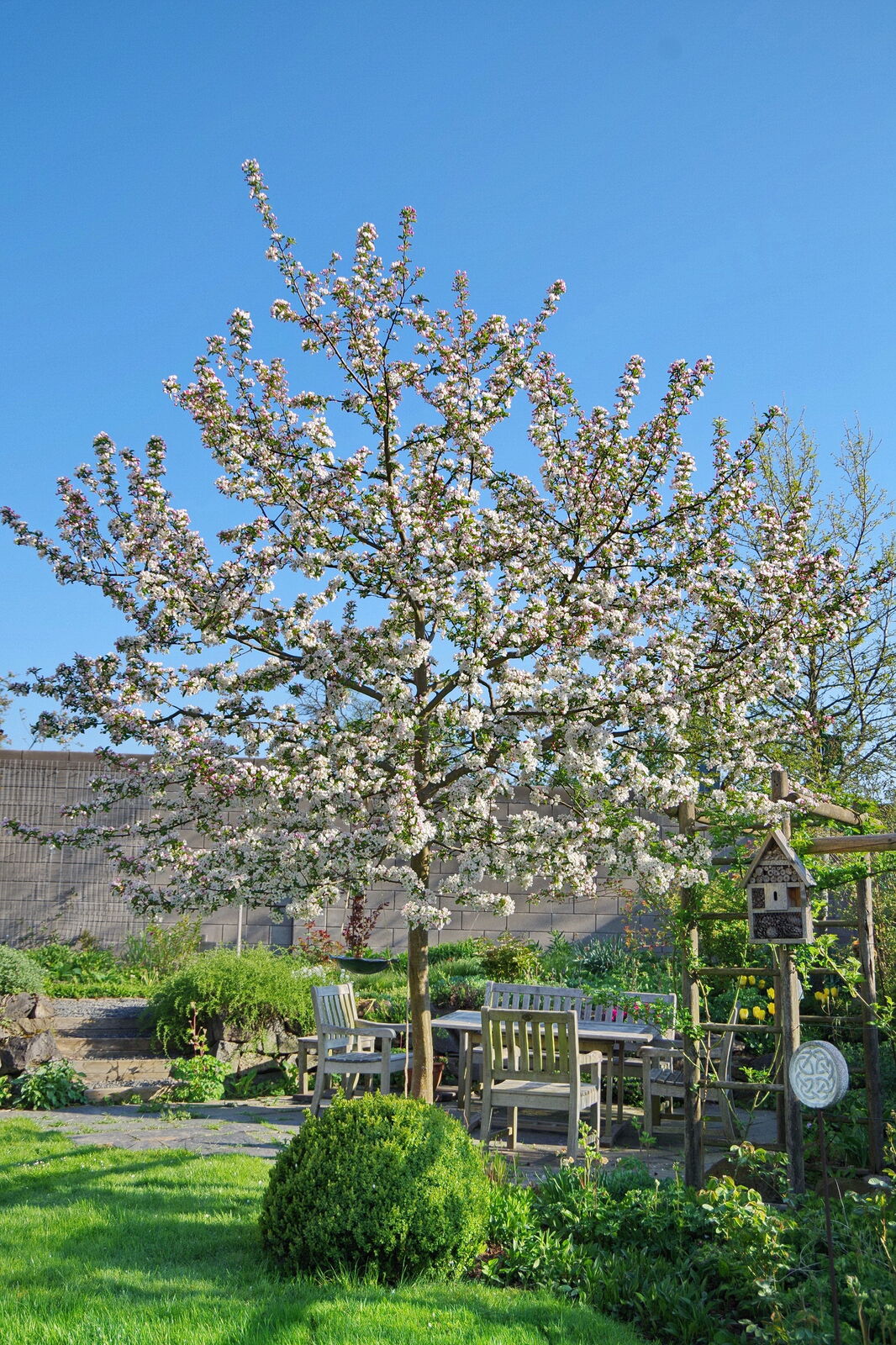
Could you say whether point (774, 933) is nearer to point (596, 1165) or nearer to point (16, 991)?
point (596, 1165)

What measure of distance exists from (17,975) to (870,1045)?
763cm

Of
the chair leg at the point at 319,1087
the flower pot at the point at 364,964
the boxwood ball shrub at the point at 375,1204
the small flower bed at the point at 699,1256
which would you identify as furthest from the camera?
the flower pot at the point at 364,964

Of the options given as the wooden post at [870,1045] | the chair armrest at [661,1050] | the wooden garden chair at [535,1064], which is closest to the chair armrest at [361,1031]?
the wooden garden chair at [535,1064]

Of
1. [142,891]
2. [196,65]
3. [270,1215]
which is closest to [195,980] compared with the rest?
[142,891]

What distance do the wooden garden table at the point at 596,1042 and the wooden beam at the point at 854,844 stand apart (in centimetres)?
250

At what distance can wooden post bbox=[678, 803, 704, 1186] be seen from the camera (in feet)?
16.6

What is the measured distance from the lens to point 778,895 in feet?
16.0

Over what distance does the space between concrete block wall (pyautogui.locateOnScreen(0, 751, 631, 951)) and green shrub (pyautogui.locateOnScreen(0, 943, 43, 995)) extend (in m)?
2.03

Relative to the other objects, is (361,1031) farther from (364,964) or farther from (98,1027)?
(98,1027)

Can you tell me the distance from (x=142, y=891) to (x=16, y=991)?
413 centimetres

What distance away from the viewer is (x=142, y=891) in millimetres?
6363

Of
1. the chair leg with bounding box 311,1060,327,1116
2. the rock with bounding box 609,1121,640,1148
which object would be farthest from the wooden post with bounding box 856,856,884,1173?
the chair leg with bounding box 311,1060,327,1116

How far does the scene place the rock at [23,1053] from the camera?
8516 mm

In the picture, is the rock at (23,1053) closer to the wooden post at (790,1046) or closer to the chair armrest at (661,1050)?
the chair armrest at (661,1050)
